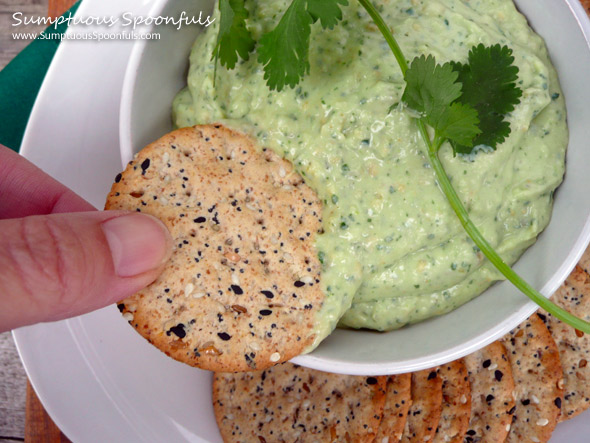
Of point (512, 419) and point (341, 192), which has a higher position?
point (341, 192)

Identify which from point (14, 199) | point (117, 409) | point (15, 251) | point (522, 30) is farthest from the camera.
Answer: point (117, 409)

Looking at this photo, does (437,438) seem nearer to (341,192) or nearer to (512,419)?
(512,419)

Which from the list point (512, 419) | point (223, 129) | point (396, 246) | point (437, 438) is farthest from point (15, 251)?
point (512, 419)

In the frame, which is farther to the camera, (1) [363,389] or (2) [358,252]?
(1) [363,389]

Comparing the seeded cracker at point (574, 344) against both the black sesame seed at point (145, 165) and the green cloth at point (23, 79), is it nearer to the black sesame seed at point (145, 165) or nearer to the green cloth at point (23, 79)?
the black sesame seed at point (145, 165)

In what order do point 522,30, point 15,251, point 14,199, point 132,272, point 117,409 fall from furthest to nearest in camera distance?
1. point 117,409
2. point 14,199
3. point 522,30
4. point 132,272
5. point 15,251

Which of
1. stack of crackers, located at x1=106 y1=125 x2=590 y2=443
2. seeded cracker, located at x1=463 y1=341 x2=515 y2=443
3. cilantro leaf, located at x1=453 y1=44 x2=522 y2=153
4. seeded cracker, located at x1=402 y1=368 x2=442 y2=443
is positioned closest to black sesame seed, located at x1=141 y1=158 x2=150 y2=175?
stack of crackers, located at x1=106 y1=125 x2=590 y2=443
